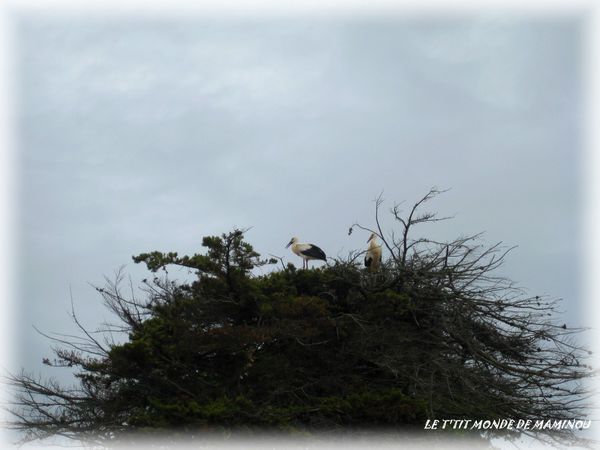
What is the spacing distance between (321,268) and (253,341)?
6.56 feet

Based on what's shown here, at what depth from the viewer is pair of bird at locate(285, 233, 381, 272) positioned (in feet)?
36.4

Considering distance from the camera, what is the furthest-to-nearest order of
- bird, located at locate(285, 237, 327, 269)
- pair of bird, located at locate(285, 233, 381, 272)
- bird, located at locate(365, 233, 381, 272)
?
bird, located at locate(285, 237, 327, 269) < pair of bird, located at locate(285, 233, 381, 272) < bird, located at locate(365, 233, 381, 272)

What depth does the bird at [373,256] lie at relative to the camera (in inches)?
407

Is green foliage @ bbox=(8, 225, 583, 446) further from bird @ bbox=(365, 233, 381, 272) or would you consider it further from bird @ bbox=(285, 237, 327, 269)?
bird @ bbox=(285, 237, 327, 269)

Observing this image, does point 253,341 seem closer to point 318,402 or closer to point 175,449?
point 318,402

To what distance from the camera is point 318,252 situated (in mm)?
12320

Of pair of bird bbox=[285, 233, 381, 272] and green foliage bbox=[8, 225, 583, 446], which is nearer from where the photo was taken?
green foliage bbox=[8, 225, 583, 446]

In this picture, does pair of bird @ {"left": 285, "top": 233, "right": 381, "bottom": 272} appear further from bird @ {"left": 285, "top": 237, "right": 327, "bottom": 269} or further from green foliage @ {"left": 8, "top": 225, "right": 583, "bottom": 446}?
green foliage @ {"left": 8, "top": 225, "right": 583, "bottom": 446}

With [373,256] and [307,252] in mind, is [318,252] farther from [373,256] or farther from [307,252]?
[373,256]

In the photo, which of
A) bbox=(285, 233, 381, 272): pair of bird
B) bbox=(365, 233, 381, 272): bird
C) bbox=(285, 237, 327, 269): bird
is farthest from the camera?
bbox=(285, 237, 327, 269): bird

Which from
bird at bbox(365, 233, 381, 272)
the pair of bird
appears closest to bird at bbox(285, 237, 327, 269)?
the pair of bird

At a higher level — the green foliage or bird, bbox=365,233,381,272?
bird, bbox=365,233,381,272

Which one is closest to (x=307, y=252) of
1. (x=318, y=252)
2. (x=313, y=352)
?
(x=318, y=252)

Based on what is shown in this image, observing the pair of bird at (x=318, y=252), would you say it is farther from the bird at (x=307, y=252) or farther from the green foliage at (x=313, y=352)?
the green foliage at (x=313, y=352)
